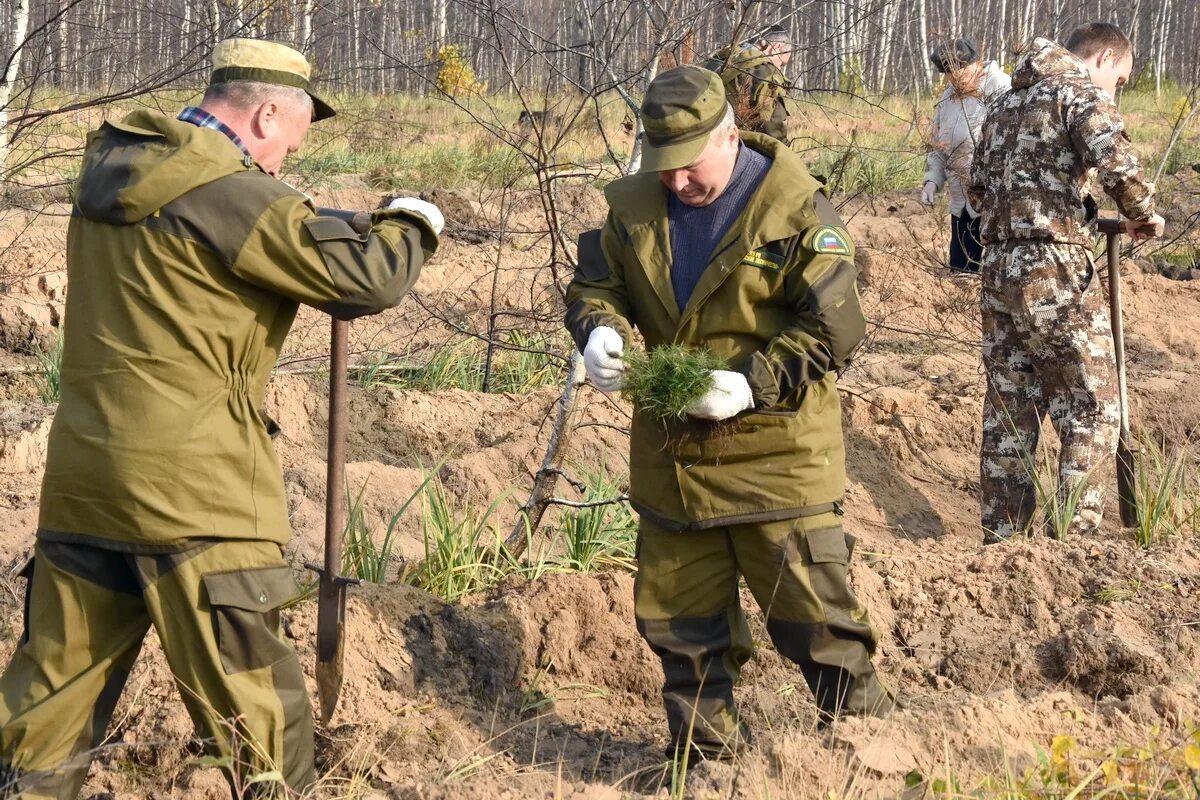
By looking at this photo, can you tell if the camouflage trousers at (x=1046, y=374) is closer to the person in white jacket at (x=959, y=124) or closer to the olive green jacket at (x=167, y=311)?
the person in white jacket at (x=959, y=124)

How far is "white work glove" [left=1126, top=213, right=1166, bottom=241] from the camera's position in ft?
18.1

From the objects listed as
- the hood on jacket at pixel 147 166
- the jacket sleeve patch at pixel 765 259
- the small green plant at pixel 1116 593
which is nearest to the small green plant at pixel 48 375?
the hood on jacket at pixel 147 166

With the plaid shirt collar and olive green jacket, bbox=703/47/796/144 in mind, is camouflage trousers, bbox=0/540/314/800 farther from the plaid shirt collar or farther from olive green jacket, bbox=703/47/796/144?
olive green jacket, bbox=703/47/796/144

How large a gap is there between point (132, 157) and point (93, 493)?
744mm

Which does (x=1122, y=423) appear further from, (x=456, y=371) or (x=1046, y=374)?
(x=456, y=371)

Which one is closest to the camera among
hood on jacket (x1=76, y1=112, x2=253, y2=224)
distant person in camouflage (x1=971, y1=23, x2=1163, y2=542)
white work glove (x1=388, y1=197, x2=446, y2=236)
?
hood on jacket (x1=76, y1=112, x2=253, y2=224)

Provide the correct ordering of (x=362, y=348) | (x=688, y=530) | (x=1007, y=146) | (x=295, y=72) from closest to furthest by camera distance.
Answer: (x=295, y=72) < (x=688, y=530) < (x=1007, y=146) < (x=362, y=348)

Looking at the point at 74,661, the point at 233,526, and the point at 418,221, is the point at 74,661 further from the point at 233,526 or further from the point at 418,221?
the point at 418,221

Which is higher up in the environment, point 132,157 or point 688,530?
point 132,157

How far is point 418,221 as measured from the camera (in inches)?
128

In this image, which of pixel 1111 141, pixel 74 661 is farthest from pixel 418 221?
pixel 1111 141

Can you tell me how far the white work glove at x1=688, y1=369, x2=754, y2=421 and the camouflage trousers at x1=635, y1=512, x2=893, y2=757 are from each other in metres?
0.38

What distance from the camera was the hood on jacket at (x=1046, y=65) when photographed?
546 cm

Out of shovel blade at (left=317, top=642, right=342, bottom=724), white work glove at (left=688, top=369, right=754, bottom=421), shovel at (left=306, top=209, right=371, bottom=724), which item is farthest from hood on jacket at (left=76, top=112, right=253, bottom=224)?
shovel blade at (left=317, top=642, right=342, bottom=724)
